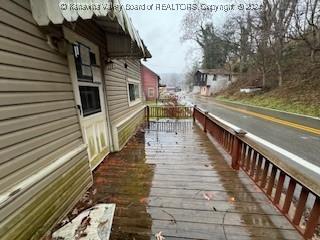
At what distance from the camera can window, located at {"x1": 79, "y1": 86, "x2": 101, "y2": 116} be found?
339cm

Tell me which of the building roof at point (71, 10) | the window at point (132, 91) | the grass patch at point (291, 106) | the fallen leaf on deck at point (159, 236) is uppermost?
the building roof at point (71, 10)

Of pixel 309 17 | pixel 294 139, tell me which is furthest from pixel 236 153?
pixel 309 17

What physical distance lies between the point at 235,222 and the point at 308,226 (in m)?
0.73

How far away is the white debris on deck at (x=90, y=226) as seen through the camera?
197 cm

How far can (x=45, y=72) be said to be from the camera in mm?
2287

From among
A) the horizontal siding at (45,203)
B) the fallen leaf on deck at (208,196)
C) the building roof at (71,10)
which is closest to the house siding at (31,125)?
the horizontal siding at (45,203)

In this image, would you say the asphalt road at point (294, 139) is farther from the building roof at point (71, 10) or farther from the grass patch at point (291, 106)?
the building roof at point (71, 10)

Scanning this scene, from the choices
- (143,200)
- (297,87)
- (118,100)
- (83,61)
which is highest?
(83,61)

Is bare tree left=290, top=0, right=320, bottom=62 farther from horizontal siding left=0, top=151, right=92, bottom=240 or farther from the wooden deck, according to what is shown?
horizontal siding left=0, top=151, right=92, bottom=240

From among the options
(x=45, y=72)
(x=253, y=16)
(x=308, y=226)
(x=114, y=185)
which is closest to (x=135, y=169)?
(x=114, y=185)

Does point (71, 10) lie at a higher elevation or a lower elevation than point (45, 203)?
higher

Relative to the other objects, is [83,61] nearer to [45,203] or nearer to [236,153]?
[45,203]

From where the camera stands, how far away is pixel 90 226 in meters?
2.08

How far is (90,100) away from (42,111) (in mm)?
1514
